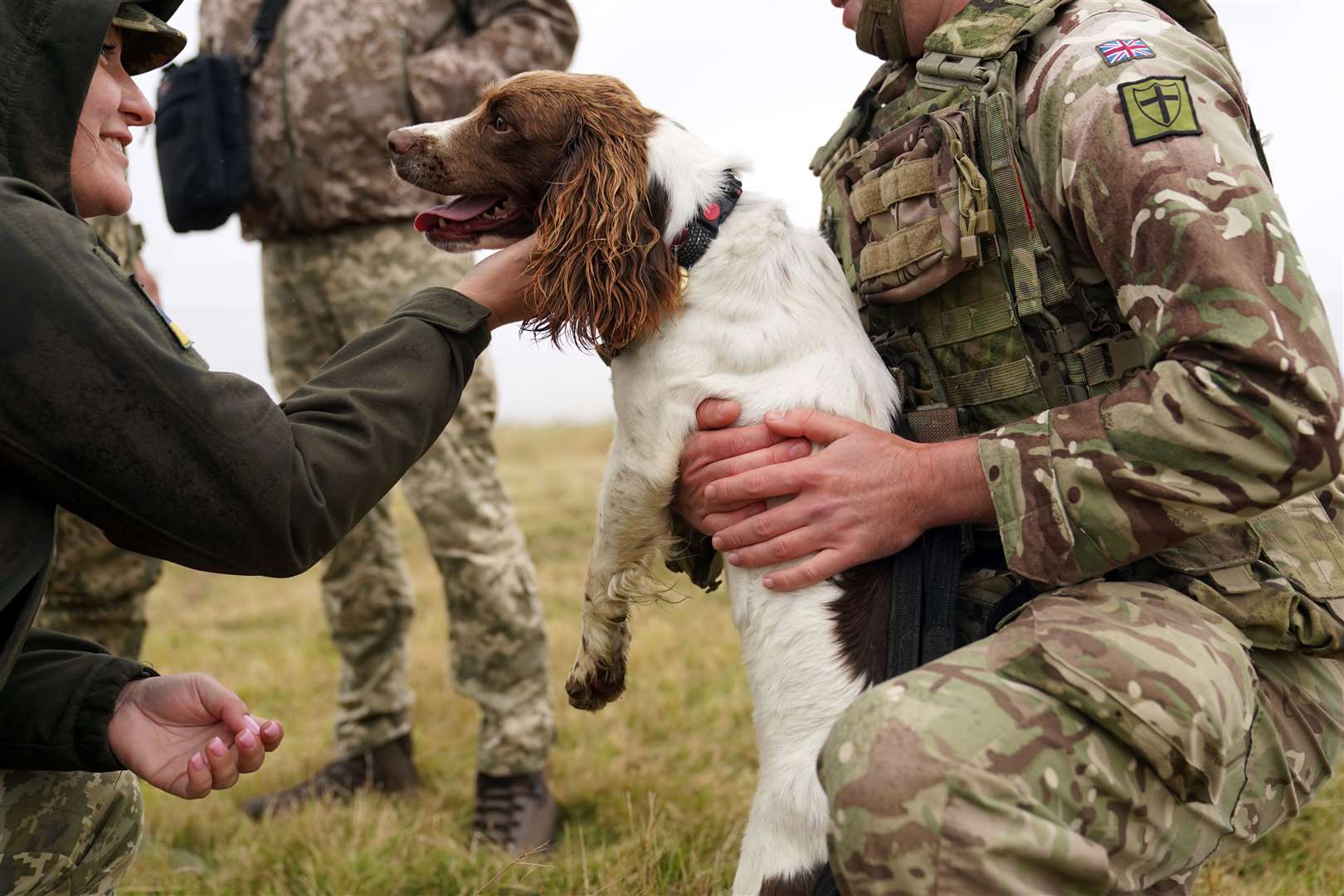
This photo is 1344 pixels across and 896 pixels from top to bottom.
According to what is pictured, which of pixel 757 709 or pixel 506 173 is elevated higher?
pixel 506 173

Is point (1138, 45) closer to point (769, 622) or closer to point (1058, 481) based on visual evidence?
point (1058, 481)

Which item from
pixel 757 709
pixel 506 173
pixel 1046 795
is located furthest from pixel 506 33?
pixel 1046 795

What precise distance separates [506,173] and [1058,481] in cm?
154

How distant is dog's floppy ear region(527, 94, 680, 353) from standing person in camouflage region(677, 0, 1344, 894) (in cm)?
30

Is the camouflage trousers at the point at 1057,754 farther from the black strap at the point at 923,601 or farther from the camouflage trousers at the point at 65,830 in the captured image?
the camouflage trousers at the point at 65,830

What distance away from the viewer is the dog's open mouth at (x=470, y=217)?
296 centimetres

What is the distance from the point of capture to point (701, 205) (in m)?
2.70

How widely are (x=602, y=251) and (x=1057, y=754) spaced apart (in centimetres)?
138

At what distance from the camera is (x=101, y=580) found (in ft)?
13.5

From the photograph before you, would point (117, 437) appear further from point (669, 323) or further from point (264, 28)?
point (264, 28)

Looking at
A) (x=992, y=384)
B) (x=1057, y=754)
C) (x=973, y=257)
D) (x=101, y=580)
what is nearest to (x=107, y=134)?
(x=973, y=257)

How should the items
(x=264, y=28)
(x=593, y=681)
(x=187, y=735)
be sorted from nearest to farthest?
(x=187, y=735), (x=593, y=681), (x=264, y=28)

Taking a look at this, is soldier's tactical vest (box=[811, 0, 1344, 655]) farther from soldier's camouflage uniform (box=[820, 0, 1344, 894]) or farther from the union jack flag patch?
the union jack flag patch

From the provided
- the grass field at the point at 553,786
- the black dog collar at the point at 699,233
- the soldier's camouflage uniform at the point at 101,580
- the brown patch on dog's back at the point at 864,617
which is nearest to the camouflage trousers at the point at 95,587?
the soldier's camouflage uniform at the point at 101,580
